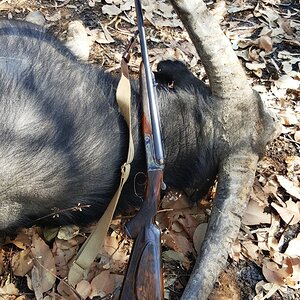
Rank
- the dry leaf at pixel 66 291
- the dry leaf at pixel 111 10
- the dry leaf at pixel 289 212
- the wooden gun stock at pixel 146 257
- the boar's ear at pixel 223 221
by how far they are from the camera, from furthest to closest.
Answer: the dry leaf at pixel 111 10 → the dry leaf at pixel 289 212 → the dry leaf at pixel 66 291 → the boar's ear at pixel 223 221 → the wooden gun stock at pixel 146 257

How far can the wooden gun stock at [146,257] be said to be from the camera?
8.88ft

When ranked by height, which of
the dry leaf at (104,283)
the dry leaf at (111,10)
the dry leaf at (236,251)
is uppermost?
the dry leaf at (111,10)

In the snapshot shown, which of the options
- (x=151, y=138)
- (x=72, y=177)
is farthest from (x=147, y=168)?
(x=72, y=177)

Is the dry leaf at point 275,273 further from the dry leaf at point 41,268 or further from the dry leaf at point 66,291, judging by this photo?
the dry leaf at point 41,268

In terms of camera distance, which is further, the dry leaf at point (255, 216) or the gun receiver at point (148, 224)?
the dry leaf at point (255, 216)

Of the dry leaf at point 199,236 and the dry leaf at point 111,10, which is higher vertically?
the dry leaf at point 111,10

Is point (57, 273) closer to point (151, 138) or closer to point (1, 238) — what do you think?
point (1, 238)

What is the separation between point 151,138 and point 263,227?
927 mm

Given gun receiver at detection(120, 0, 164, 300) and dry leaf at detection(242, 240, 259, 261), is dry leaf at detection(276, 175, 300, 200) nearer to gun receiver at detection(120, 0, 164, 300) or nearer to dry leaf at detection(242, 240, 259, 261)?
dry leaf at detection(242, 240, 259, 261)

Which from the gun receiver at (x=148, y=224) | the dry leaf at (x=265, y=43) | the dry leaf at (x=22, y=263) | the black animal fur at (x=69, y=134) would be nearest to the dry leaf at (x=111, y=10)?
the dry leaf at (x=265, y=43)

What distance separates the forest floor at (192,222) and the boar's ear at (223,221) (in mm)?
201

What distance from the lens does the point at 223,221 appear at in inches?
127

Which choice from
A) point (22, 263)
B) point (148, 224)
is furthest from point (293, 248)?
point (22, 263)

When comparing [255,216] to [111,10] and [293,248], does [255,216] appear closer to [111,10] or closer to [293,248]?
[293,248]
